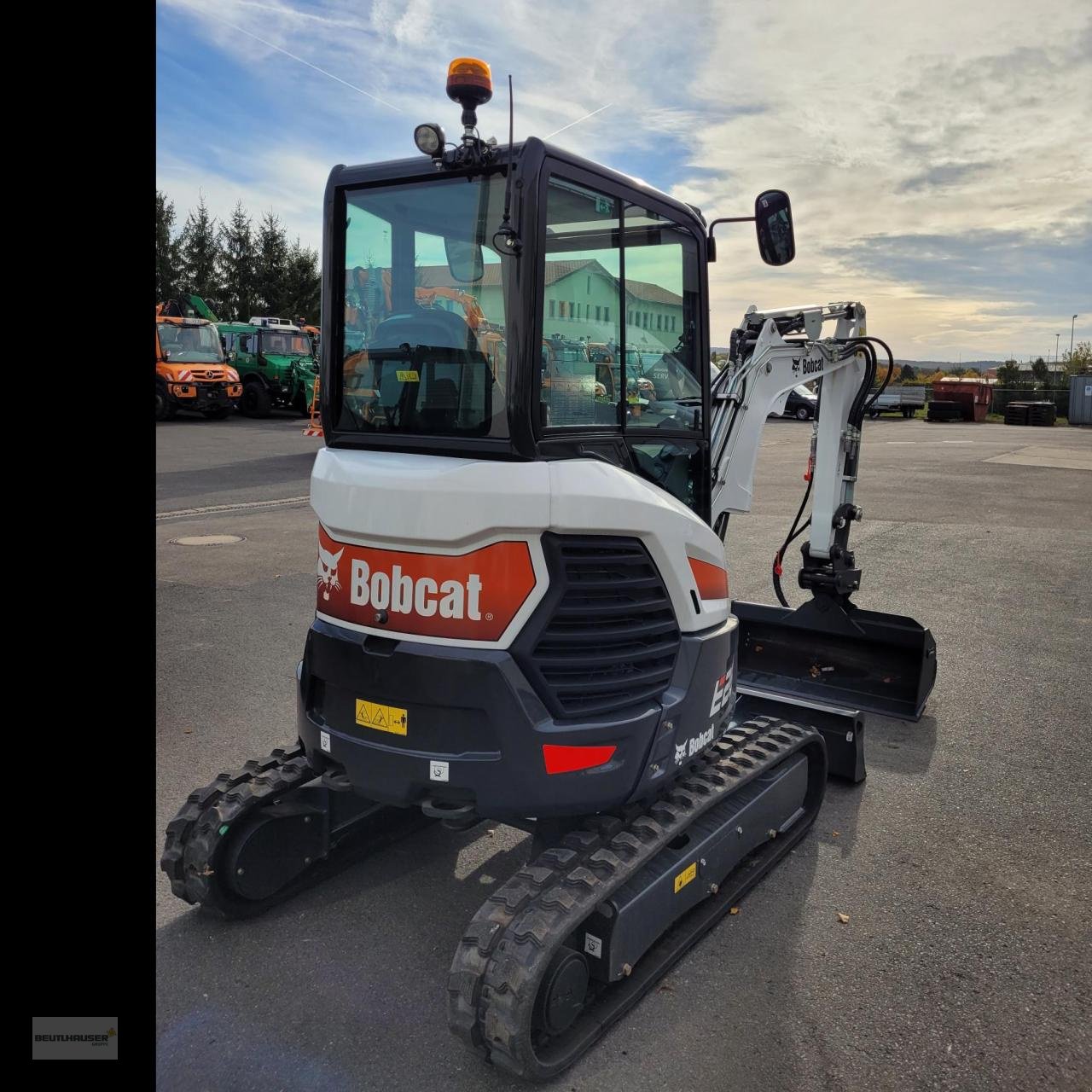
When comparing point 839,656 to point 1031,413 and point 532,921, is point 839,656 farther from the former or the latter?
point 1031,413

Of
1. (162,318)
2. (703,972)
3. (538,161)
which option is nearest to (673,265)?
(538,161)

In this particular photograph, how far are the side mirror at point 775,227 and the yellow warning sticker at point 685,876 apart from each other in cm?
243

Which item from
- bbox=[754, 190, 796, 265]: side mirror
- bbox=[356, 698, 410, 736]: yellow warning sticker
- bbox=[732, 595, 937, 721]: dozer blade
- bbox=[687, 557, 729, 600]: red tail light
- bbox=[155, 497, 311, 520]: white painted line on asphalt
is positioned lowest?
bbox=[732, 595, 937, 721]: dozer blade

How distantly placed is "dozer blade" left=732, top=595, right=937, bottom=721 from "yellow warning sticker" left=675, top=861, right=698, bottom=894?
2275mm

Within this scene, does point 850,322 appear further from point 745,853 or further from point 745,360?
point 745,853

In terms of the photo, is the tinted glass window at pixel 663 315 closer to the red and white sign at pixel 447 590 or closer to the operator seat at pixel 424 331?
the operator seat at pixel 424 331

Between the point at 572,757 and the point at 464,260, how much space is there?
5.46ft

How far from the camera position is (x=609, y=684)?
3229mm

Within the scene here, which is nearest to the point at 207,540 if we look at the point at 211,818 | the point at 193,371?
the point at 211,818

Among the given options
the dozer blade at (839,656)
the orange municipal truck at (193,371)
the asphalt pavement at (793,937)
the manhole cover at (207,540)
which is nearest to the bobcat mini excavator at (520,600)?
the asphalt pavement at (793,937)

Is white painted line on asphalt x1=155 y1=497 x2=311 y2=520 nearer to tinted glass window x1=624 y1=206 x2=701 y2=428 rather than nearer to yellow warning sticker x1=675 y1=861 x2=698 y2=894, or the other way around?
tinted glass window x1=624 y1=206 x2=701 y2=428

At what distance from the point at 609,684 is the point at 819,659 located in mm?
3429

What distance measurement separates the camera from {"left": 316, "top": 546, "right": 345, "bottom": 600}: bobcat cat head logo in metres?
3.30
